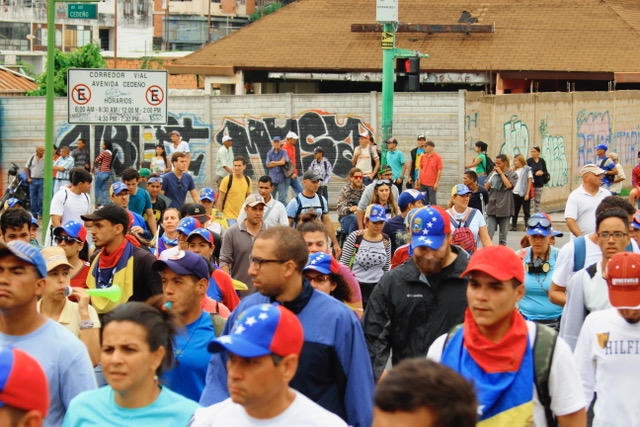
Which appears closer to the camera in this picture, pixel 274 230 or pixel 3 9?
pixel 274 230

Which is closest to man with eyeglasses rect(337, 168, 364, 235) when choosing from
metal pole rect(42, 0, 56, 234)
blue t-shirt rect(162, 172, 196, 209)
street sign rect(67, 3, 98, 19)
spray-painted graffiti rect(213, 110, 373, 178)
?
blue t-shirt rect(162, 172, 196, 209)

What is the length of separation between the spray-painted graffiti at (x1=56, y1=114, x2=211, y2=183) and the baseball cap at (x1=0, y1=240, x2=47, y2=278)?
2312 centimetres

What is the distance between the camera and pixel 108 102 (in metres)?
18.6

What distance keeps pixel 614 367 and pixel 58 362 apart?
108 inches

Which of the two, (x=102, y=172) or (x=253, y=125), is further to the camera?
(x=253, y=125)

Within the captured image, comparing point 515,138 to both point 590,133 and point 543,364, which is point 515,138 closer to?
point 590,133

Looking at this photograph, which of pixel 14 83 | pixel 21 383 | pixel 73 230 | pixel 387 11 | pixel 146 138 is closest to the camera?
pixel 21 383

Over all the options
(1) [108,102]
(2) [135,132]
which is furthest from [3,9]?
(1) [108,102]

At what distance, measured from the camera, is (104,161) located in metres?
24.7

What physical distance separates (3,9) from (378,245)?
7126cm

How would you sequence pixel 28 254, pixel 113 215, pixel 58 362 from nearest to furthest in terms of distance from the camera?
pixel 58 362 < pixel 28 254 < pixel 113 215

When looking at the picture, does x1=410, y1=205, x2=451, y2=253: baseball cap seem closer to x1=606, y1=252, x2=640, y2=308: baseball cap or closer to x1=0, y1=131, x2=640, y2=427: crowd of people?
x1=0, y1=131, x2=640, y2=427: crowd of people

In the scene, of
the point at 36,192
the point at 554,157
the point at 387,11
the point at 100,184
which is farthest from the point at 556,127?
the point at 36,192

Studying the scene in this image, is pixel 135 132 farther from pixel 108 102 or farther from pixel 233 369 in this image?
pixel 233 369
